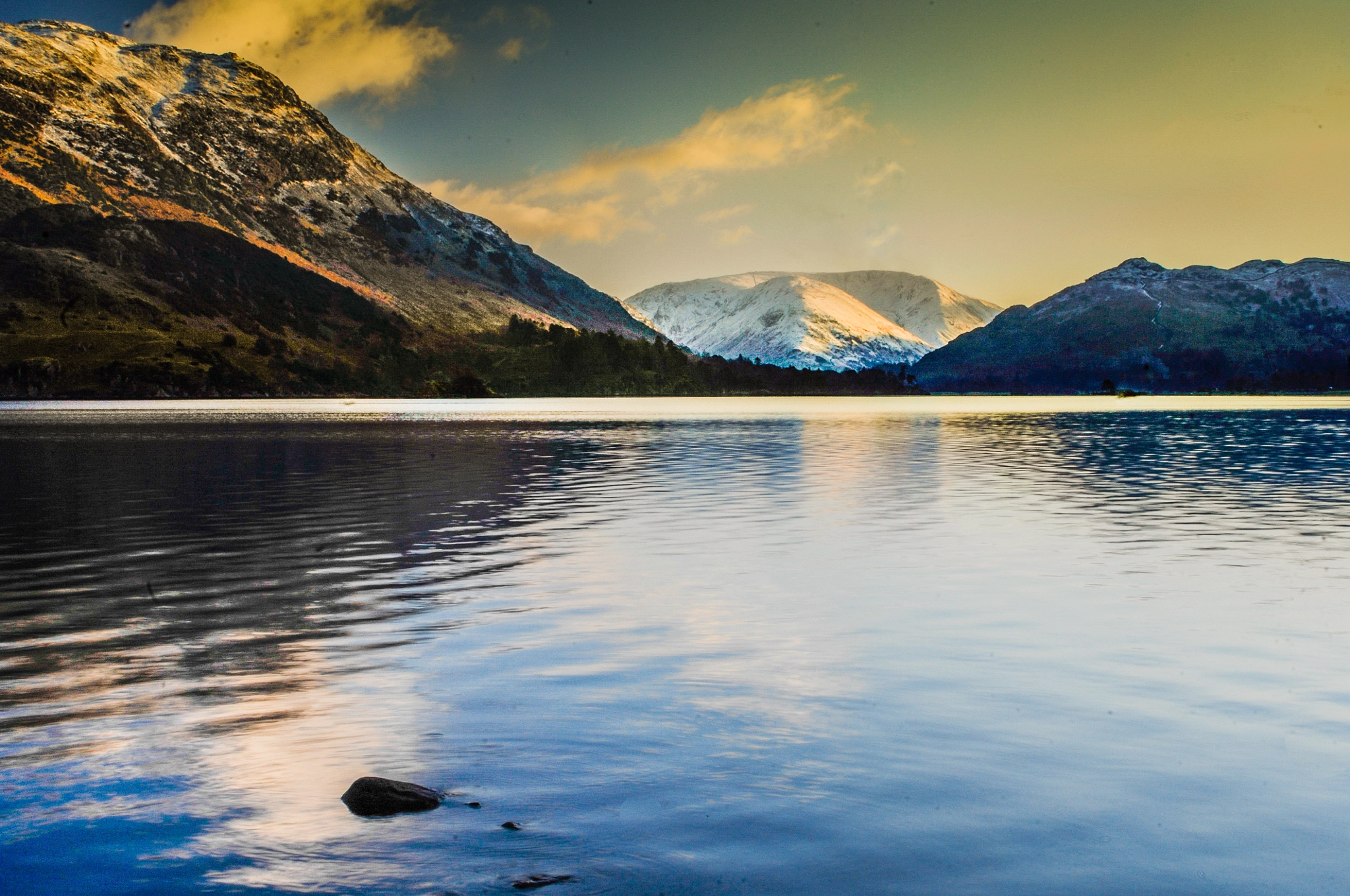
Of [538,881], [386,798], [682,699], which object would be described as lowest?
[682,699]

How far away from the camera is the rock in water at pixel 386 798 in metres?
12.2

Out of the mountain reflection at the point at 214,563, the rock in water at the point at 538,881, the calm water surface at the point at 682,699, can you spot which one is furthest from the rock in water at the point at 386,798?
the mountain reflection at the point at 214,563

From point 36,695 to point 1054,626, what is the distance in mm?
19655

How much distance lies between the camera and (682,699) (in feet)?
56.6

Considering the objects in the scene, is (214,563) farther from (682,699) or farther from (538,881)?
(538,881)

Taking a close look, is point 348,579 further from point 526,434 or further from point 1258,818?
point 526,434

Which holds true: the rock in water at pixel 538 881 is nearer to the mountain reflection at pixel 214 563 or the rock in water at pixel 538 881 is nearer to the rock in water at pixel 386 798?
the rock in water at pixel 386 798

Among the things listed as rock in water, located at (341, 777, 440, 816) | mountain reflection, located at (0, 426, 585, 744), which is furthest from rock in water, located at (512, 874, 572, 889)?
mountain reflection, located at (0, 426, 585, 744)

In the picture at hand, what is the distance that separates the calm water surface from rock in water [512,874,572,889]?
0.57 feet

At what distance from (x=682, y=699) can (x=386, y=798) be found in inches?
240

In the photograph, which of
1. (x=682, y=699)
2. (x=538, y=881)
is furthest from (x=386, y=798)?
(x=682, y=699)

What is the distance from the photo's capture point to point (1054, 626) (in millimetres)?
23406

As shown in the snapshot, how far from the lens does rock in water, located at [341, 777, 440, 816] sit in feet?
40.0

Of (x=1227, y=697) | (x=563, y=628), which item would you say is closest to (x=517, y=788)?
(x=563, y=628)
